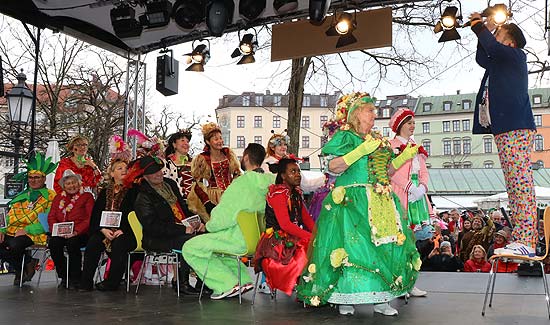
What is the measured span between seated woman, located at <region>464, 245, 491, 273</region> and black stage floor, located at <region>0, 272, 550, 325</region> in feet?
5.22

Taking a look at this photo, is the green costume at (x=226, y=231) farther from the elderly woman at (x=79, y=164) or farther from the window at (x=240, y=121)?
the window at (x=240, y=121)

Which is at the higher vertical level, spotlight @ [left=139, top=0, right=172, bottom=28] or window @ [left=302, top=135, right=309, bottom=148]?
window @ [left=302, top=135, right=309, bottom=148]

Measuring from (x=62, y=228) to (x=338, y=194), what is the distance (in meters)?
3.11

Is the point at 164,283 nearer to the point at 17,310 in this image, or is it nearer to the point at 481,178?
the point at 17,310

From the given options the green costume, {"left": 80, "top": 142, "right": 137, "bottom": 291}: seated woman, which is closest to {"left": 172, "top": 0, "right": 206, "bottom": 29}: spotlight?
{"left": 80, "top": 142, "right": 137, "bottom": 291}: seated woman

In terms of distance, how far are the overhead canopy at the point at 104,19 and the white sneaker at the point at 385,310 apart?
473cm

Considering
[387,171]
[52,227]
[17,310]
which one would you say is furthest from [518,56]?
[52,227]

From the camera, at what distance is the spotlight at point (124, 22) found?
7.14 metres

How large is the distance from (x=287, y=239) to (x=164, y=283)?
7.74 feet

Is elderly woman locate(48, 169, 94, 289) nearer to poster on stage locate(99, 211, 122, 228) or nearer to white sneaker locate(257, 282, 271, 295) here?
poster on stage locate(99, 211, 122, 228)

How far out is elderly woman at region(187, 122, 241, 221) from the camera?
5.77 meters

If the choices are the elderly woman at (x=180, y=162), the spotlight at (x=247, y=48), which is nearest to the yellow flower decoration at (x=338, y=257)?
the elderly woman at (x=180, y=162)

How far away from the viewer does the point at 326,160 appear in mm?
3854

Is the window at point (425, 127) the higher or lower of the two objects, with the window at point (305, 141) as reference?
higher
